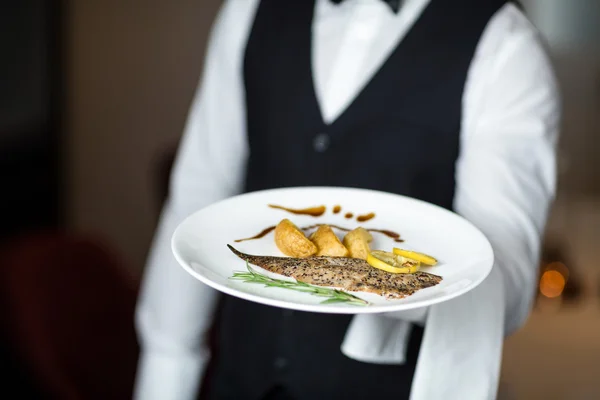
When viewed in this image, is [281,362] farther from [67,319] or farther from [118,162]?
[118,162]

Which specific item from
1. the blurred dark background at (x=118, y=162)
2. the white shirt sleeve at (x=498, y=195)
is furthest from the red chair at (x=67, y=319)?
the white shirt sleeve at (x=498, y=195)

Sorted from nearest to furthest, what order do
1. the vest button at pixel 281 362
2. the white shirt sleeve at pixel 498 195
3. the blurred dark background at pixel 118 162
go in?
1. the white shirt sleeve at pixel 498 195
2. the vest button at pixel 281 362
3. the blurred dark background at pixel 118 162

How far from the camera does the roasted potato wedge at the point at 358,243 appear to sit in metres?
0.87

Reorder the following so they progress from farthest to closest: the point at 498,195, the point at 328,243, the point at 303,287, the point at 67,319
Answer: the point at 67,319
the point at 498,195
the point at 328,243
the point at 303,287

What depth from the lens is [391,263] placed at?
0.85 m

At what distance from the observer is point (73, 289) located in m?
2.33

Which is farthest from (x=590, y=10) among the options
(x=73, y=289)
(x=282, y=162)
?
(x=282, y=162)

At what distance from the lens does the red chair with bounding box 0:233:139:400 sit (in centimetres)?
217

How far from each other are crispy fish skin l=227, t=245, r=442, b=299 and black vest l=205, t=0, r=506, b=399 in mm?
430

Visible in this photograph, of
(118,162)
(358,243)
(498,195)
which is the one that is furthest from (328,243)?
(118,162)

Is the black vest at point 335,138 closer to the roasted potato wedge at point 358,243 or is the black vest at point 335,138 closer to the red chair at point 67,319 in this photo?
the roasted potato wedge at point 358,243

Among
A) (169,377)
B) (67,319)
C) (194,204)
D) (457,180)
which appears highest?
(457,180)

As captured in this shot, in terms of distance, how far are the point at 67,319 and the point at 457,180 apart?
1.34m

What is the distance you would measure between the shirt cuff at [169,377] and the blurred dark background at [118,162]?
994 millimetres
